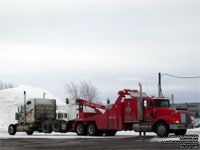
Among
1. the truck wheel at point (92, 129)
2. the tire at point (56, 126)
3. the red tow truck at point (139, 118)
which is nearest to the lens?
the red tow truck at point (139, 118)

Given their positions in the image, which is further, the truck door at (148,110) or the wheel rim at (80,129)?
the wheel rim at (80,129)

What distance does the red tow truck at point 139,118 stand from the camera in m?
28.3

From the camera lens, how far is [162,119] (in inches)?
1117

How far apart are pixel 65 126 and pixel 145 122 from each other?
8.09 metres

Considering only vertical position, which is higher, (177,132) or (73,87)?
(73,87)

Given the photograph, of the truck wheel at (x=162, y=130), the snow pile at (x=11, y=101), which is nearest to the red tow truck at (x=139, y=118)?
the truck wheel at (x=162, y=130)

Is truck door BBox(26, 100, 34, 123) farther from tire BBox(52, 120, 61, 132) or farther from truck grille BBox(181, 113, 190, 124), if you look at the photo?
truck grille BBox(181, 113, 190, 124)

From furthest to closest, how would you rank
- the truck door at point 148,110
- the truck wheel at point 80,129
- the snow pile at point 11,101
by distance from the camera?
the snow pile at point 11,101 < the truck wheel at point 80,129 < the truck door at point 148,110

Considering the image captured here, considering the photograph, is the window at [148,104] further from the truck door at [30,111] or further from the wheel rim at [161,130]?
the truck door at [30,111]

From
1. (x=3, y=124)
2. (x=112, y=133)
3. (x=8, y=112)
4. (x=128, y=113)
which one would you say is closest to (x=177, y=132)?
(x=128, y=113)

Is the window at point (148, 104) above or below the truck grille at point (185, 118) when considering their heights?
above

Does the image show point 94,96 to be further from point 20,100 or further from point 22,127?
point 22,127

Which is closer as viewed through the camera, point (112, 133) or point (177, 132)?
point (177, 132)

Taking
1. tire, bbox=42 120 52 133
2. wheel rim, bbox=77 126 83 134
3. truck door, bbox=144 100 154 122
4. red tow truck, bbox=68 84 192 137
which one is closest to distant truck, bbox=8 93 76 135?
tire, bbox=42 120 52 133
